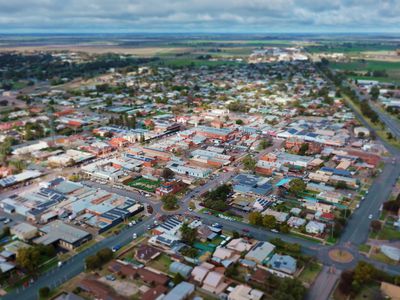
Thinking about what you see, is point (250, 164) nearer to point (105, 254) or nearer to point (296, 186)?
point (296, 186)

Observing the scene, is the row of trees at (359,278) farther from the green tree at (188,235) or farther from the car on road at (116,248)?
the car on road at (116,248)

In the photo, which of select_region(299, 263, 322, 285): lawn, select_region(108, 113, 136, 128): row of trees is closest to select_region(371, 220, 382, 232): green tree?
select_region(299, 263, 322, 285): lawn

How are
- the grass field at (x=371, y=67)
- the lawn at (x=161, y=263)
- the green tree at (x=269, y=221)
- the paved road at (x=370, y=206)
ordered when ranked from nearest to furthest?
1. the lawn at (x=161, y=263)
2. the paved road at (x=370, y=206)
3. the green tree at (x=269, y=221)
4. the grass field at (x=371, y=67)

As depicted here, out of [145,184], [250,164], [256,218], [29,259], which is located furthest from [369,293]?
[145,184]

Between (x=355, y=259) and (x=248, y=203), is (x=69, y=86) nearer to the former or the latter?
(x=248, y=203)

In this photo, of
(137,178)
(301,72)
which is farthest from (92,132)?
(301,72)

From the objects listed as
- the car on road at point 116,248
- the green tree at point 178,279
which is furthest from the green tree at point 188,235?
the car on road at point 116,248
